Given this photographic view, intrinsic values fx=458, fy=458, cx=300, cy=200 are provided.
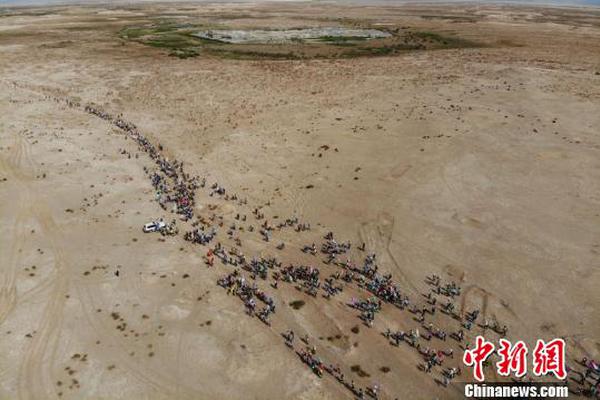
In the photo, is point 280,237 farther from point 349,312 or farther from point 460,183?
point 460,183

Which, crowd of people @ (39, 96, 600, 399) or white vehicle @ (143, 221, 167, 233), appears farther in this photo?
white vehicle @ (143, 221, 167, 233)

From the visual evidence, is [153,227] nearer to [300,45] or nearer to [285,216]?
[285,216]

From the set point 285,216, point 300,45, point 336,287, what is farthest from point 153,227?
point 300,45

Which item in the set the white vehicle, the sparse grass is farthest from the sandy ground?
the sparse grass

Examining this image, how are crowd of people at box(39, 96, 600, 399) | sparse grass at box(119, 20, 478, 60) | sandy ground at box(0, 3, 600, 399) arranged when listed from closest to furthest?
crowd of people at box(39, 96, 600, 399) < sandy ground at box(0, 3, 600, 399) < sparse grass at box(119, 20, 478, 60)

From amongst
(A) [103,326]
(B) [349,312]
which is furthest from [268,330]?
(A) [103,326]

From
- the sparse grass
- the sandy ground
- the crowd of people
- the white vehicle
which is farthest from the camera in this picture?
the sparse grass

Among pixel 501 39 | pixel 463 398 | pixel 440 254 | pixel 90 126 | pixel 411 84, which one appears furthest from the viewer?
pixel 501 39

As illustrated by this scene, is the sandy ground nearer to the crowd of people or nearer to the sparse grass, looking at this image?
the crowd of people
